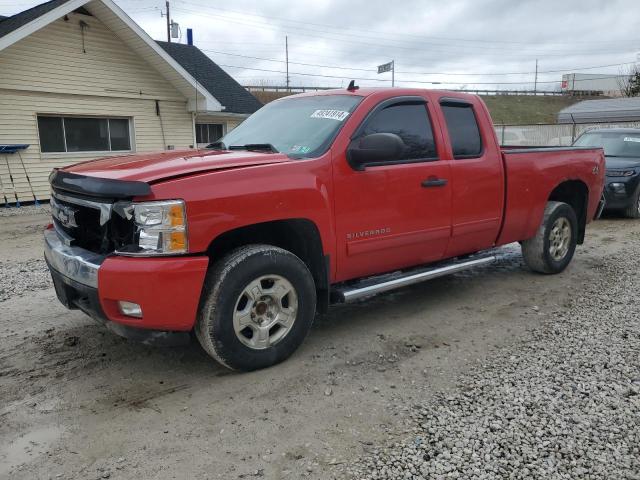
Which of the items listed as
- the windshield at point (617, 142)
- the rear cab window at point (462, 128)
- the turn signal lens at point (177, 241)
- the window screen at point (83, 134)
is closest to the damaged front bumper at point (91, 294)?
the turn signal lens at point (177, 241)

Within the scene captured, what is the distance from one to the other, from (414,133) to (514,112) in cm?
5387

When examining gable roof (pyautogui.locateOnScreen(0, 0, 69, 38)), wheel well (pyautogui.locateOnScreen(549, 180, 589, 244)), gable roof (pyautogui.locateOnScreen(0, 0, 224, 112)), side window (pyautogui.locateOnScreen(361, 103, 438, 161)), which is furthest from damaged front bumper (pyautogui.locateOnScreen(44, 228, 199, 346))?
gable roof (pyautogui.locateOnScreen(0, 0, 69, 38))

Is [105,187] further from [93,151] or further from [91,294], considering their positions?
[93,151]

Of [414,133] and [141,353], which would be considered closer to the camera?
[141,353]

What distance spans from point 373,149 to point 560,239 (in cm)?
348

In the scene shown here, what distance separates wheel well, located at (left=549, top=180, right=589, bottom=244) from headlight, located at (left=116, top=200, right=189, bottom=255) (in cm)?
472

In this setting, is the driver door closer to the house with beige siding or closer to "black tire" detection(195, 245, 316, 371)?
"black tire" detection(195, 245, 316, 371)

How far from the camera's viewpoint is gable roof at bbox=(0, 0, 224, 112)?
11.9m

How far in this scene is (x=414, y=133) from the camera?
4570 millimetres

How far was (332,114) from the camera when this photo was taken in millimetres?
4246

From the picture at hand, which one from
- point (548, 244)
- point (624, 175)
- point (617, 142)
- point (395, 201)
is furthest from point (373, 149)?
point (617, 142)

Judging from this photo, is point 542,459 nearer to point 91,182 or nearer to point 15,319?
point 91,182

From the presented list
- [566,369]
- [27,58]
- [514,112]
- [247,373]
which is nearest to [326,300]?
[247,373]

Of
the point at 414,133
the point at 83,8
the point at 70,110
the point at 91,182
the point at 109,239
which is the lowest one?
the point at 109,239
